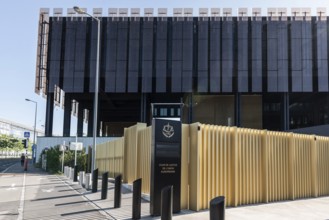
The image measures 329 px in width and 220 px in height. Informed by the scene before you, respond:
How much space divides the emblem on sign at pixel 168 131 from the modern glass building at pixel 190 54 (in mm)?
41402

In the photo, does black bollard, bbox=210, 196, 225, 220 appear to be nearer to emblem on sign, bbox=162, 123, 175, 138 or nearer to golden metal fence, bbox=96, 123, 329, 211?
emblem on sign, bbox=162, 123, 175, 138

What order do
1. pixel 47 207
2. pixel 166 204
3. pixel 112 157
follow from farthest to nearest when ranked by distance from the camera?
pixel 112 157 < pixel 47 207 < pixel 166 204

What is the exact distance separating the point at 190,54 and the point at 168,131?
4196 cm

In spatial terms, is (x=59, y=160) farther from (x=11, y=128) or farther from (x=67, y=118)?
(x=11, y=128)

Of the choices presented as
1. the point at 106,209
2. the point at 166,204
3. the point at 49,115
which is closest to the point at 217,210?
the point at 166,204

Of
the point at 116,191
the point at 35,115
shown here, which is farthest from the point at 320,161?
the point at 35,115

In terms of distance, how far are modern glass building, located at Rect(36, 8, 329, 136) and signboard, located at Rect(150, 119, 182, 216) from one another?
4141 cm

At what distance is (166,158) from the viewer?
11.8m

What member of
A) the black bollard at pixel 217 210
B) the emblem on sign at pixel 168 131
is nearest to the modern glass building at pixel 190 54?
the emblem on sign at pixel 168 131

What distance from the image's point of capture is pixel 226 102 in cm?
5747

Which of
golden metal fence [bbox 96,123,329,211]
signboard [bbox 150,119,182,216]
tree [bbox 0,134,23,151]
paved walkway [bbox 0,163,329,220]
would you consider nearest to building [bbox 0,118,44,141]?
tree [bbox 0,134,23,151]

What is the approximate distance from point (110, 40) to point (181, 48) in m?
9.57

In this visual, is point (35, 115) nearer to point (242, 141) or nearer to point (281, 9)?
point (281, 9)

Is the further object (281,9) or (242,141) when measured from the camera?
(281,9)
